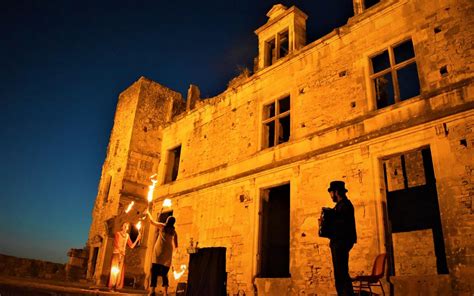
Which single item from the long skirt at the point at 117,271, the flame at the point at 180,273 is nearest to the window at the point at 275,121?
the flame at the point at 180,273

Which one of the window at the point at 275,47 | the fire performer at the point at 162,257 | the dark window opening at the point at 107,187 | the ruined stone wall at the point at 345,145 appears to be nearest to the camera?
the ruined stone wall at the point at 345,145

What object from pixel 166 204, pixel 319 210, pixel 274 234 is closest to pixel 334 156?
pixel 319 210

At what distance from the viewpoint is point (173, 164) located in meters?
14.2

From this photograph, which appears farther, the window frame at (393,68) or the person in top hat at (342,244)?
the window frame at (393,68)

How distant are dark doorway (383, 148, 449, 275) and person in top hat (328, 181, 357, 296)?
615cm

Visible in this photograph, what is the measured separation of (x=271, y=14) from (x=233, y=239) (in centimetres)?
784

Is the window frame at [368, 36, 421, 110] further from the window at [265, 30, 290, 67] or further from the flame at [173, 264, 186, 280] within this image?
the flame at [173, 264, 186, 280]

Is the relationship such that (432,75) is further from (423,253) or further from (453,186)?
(423,253)

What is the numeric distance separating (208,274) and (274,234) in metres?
4.50

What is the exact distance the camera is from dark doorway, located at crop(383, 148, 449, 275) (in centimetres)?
981

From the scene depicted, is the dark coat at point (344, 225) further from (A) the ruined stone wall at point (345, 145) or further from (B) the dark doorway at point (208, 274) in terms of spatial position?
(A) the ruined stone wall at point (345, 145)

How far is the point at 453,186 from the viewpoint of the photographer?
19.0ft

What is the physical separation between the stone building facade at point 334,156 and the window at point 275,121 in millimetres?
46

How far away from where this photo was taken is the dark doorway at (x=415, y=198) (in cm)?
981
